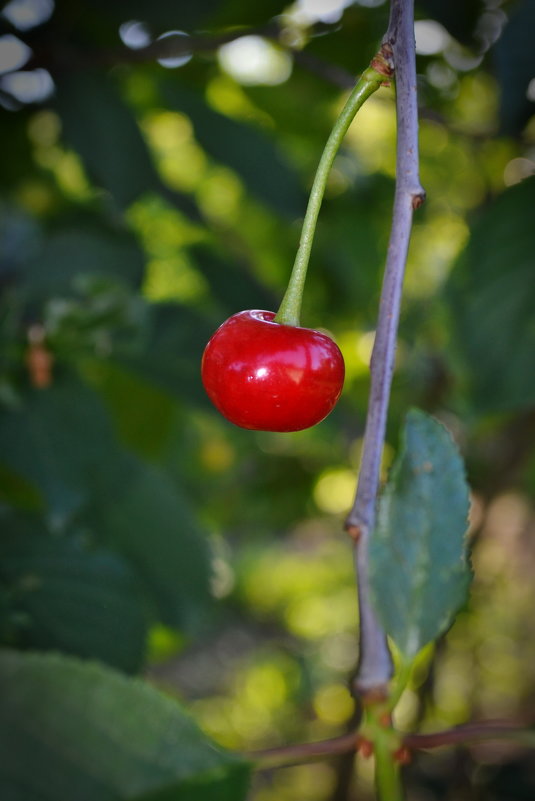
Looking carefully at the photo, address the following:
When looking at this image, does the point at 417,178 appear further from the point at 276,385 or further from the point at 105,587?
the point at 105,587

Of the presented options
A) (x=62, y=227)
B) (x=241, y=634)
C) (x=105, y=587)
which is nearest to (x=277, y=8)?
(x=62, y=227)

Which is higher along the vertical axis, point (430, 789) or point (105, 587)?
point (105, 587)

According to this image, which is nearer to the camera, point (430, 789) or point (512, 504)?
point (430, 789)

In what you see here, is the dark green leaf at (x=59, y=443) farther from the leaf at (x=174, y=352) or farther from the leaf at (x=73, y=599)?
the leaf at (x=174, y=352)

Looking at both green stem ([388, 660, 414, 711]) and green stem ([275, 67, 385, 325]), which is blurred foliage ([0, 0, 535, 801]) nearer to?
green stem ([388, 660, 414, 711])

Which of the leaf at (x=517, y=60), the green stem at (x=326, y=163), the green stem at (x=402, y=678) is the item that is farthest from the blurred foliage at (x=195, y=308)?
the green stem at (x=326, y=163)

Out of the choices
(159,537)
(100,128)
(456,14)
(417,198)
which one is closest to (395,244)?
(417,198)
